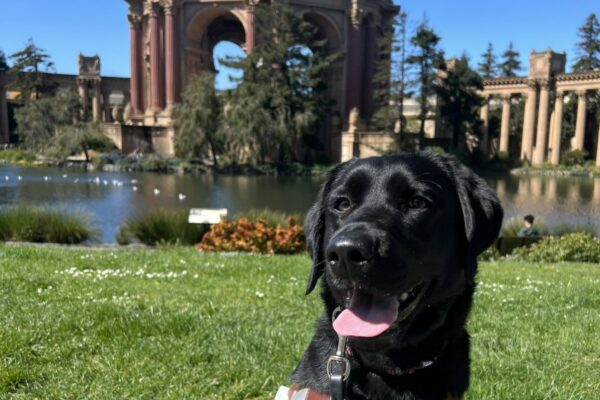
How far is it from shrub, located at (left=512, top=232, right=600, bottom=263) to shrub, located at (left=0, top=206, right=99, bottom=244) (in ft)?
32.2

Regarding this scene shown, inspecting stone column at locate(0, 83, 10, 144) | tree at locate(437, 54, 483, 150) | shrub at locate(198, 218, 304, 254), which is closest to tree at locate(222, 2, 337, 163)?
tree at locate(437, 54, 483, 150)

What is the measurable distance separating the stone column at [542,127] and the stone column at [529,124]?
0.77 meters

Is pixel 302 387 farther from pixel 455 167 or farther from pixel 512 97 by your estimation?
pixel 512 97

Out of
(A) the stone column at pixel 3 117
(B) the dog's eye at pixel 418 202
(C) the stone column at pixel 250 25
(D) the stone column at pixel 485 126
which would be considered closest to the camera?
(B) the dog's eye at pixel 418 202

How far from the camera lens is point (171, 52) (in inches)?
2190

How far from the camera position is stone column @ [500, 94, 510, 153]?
6031 centimetres

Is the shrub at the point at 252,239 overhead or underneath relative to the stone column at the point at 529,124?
underneath

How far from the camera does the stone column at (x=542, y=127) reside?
56250 mm

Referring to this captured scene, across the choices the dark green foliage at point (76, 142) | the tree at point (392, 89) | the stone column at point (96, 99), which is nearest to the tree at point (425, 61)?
the tree at point (392, 89)

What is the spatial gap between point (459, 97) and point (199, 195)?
37.5 meters

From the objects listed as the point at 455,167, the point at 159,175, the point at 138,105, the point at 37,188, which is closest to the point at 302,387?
the point at 455,167

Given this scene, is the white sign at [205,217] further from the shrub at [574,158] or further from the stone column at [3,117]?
the stone column at [3,117]

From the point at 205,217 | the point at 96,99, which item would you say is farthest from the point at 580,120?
the point at 96,99

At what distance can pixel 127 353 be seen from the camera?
3816mm
